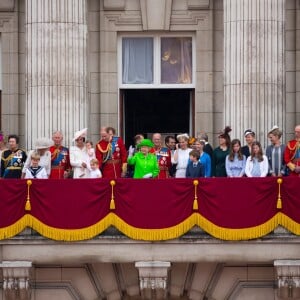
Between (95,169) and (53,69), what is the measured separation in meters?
4.72

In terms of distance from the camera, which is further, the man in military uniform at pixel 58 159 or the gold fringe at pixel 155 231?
the man in military uniform at pixel 58 159

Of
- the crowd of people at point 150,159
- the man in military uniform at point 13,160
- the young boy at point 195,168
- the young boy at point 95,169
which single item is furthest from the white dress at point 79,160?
the young boy at point 195,168

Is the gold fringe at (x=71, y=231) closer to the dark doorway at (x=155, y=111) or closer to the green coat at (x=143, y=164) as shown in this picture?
the green coat at (x=143, y=164)

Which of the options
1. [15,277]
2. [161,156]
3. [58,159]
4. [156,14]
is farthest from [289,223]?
[156,14]

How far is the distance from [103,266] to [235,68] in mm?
6692

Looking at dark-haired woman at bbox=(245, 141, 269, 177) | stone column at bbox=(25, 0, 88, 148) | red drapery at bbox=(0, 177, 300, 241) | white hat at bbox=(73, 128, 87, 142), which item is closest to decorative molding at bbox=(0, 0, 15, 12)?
stone column at bbox=(25, 0, 88, 148)

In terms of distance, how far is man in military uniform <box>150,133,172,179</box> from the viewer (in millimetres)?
43469

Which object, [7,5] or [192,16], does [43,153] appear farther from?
[192,16]

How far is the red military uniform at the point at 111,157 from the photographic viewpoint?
143 feet

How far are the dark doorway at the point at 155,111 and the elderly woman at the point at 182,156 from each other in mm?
5957

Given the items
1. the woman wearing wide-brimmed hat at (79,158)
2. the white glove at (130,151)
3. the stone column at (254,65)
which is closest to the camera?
the woman wearing wide-brimmed hat at (79,158)

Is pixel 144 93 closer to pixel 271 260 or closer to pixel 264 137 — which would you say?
pixel 264 137

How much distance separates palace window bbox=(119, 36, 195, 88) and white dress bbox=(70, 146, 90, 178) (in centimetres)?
672

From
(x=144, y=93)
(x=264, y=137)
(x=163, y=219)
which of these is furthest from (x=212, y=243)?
(x=144, y=93)
